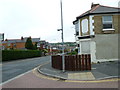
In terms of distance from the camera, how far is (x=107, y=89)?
6.58m

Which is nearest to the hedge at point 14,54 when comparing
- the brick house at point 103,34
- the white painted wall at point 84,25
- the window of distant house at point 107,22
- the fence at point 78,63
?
the white painted wall at point 84,25

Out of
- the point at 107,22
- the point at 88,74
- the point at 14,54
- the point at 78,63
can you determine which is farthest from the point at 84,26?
the point at 14,54

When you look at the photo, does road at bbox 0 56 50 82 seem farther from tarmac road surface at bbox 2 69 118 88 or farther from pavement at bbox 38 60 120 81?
pavement at bbox 38 60 120 81

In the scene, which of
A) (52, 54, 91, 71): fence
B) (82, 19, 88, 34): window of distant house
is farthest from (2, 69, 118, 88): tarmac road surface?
(82, 19, 88, 34): window of distant house

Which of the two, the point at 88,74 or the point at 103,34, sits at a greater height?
the point at 103,34

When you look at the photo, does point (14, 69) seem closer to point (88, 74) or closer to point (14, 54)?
point (88, 74)

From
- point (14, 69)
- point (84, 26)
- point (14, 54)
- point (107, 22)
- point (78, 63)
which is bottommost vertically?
point (14, 69)

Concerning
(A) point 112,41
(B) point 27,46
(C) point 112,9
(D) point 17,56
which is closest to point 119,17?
(C) point 112,9

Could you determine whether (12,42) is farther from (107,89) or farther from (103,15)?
(107,89)

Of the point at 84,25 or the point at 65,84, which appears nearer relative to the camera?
the point at 65,84

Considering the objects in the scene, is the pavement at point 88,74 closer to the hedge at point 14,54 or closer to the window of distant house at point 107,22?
the window of distant house at point 107,22

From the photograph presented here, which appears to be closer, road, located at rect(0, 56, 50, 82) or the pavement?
the pavement

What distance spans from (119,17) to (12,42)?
7226cm

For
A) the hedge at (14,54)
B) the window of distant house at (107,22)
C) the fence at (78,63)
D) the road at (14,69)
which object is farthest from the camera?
the hedge at (14,54)
